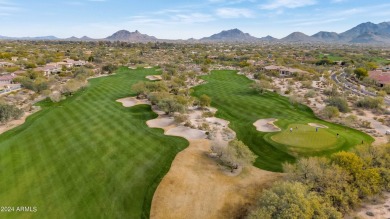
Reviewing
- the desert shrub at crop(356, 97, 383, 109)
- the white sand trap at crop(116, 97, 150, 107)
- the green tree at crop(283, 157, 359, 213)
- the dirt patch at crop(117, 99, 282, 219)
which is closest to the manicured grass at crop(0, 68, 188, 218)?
the dirt patch at crop(117, 99, 282, 219)

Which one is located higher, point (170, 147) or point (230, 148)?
point (230, 148)

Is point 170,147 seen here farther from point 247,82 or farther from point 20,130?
point 247,82

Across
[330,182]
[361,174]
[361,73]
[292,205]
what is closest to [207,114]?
[330,182]

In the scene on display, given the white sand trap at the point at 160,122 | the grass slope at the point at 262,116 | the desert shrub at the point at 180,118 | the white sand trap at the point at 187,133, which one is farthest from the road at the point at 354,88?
the white sand trap at the point at 160,122

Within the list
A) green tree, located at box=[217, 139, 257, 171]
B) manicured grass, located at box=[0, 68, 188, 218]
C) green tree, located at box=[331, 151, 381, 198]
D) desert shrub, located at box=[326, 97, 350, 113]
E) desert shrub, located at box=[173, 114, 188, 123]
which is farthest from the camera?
desert shrub, located at box=[326, 97, 350, 113]

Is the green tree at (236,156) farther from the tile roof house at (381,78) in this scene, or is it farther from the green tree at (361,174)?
the tile roof house at (381,78)

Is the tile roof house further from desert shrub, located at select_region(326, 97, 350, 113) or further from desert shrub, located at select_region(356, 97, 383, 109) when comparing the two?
desert shrub, located at select_region(326, 97, 350, 113)

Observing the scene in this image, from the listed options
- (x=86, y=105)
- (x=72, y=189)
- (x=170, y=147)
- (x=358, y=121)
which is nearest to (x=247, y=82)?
(x=358, y=121)
